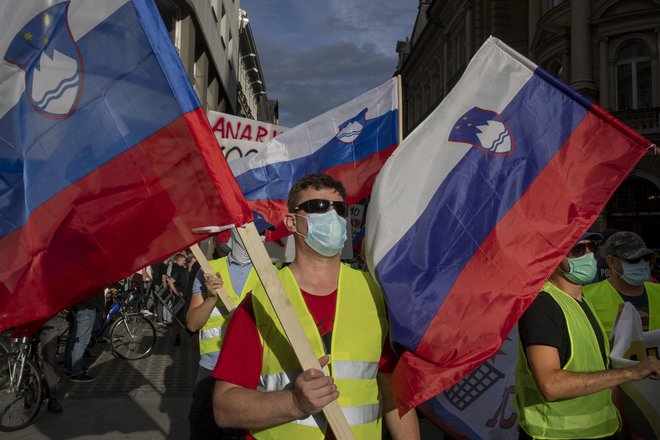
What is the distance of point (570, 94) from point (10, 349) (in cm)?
737

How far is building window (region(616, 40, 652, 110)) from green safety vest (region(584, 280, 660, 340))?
59.1ft

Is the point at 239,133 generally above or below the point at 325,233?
above

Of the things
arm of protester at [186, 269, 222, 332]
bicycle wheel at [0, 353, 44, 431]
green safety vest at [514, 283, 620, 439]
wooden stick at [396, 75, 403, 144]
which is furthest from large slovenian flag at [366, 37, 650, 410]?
bicycle wheel at [0, 353, 44, 431]

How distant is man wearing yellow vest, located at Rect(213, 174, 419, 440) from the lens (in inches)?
84.4

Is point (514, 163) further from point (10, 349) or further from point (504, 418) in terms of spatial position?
point (10, 349)

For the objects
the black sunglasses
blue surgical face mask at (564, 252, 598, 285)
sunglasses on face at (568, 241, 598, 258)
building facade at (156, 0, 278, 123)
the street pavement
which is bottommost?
the street pavement

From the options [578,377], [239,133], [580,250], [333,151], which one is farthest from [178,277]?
[578,377]

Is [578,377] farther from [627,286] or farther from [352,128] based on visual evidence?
[352,128]

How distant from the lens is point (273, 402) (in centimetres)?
212

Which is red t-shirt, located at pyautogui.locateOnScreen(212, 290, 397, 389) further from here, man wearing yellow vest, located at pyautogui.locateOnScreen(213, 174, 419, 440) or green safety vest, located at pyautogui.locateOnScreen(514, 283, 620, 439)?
green safety vest, located at pyautogui.locateOnScreen(514, 283, 620, 439)

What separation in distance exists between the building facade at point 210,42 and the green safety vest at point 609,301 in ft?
45.5

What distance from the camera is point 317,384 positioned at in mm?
2055

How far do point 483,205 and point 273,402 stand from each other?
1.55 metres

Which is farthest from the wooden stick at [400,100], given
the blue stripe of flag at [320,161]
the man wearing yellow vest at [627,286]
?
the man wearing yellow vest at [627,286]
